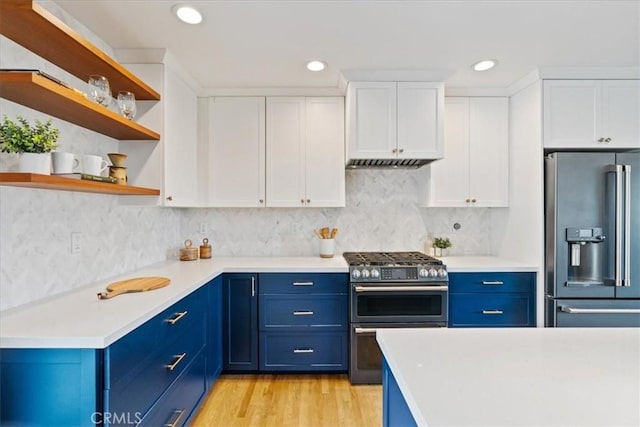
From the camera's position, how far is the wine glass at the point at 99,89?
1737 millimetres

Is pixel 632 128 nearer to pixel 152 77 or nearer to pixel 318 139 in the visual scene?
pixel 318 139

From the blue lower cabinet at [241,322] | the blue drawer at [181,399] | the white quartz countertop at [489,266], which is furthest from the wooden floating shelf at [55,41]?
the white quartz countertop at [489,266]

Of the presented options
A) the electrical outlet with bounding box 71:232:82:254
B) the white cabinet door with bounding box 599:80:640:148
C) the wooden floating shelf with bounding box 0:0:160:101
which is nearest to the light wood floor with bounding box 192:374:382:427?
the electrical outlet with bounding box 71:232:82:254

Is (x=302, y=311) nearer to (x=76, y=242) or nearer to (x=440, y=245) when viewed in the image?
(x=440, y=245)

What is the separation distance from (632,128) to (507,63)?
3.64 feet

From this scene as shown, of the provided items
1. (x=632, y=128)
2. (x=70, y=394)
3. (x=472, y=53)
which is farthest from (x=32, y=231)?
(x=632, y=128)

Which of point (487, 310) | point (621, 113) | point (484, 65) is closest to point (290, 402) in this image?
point (487, 310)

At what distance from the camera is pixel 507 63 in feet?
8.09

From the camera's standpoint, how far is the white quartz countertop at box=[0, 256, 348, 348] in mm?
1172

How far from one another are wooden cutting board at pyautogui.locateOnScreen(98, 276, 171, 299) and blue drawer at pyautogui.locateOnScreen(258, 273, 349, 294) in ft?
2.52

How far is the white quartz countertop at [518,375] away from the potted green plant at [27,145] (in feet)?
4.91

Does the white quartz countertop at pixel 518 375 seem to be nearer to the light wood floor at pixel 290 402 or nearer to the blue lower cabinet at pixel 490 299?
the light wood floor at pixel 290 402

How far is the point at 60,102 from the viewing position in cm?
150

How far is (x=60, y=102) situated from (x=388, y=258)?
7.66ft
